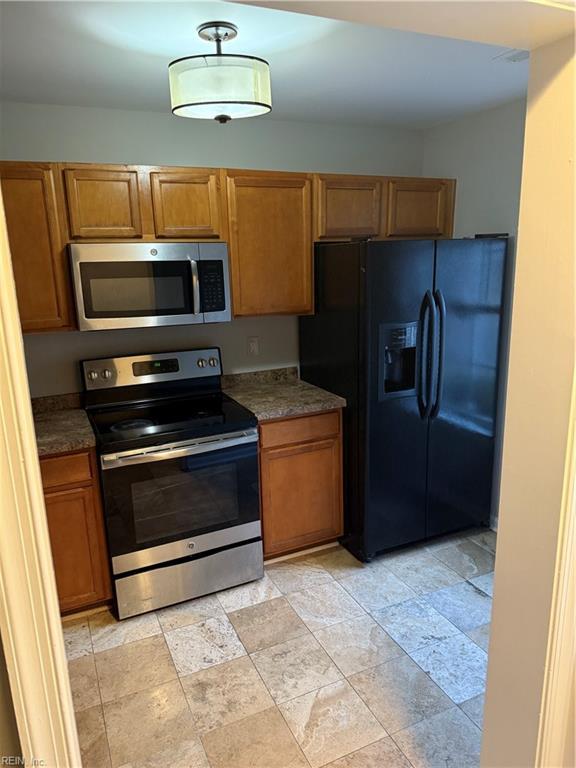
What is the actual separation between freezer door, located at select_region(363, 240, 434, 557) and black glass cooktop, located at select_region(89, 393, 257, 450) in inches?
27.0

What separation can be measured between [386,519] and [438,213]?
1850 millimetres

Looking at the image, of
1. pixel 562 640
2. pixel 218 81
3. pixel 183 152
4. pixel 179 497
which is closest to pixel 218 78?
pixel 218 81

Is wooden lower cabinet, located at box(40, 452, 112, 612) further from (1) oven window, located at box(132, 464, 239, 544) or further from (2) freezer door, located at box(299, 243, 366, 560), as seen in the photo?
(2) freezer door, located at box(299, 243, 366, 560)

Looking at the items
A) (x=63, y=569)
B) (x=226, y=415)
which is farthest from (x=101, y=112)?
(x=63, y=569)

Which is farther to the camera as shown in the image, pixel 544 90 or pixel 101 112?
pixel 101 112

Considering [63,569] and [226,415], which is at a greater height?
[226,415]

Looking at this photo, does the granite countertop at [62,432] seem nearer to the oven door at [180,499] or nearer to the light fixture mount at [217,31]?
the oven door at [180,499]

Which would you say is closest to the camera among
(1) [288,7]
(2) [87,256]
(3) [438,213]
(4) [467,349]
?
(1) [288,7]

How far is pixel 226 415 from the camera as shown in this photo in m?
2.66

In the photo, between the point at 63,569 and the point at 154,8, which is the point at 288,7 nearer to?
the point at 154,8

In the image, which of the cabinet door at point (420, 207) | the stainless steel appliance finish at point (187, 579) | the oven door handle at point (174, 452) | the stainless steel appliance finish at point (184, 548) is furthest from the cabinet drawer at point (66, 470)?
the cabinet door at point (420, 207)

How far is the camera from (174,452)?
2.43 m

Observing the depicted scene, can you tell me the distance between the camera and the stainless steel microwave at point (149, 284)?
7.94 ft

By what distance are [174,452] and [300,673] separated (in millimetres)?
1081
